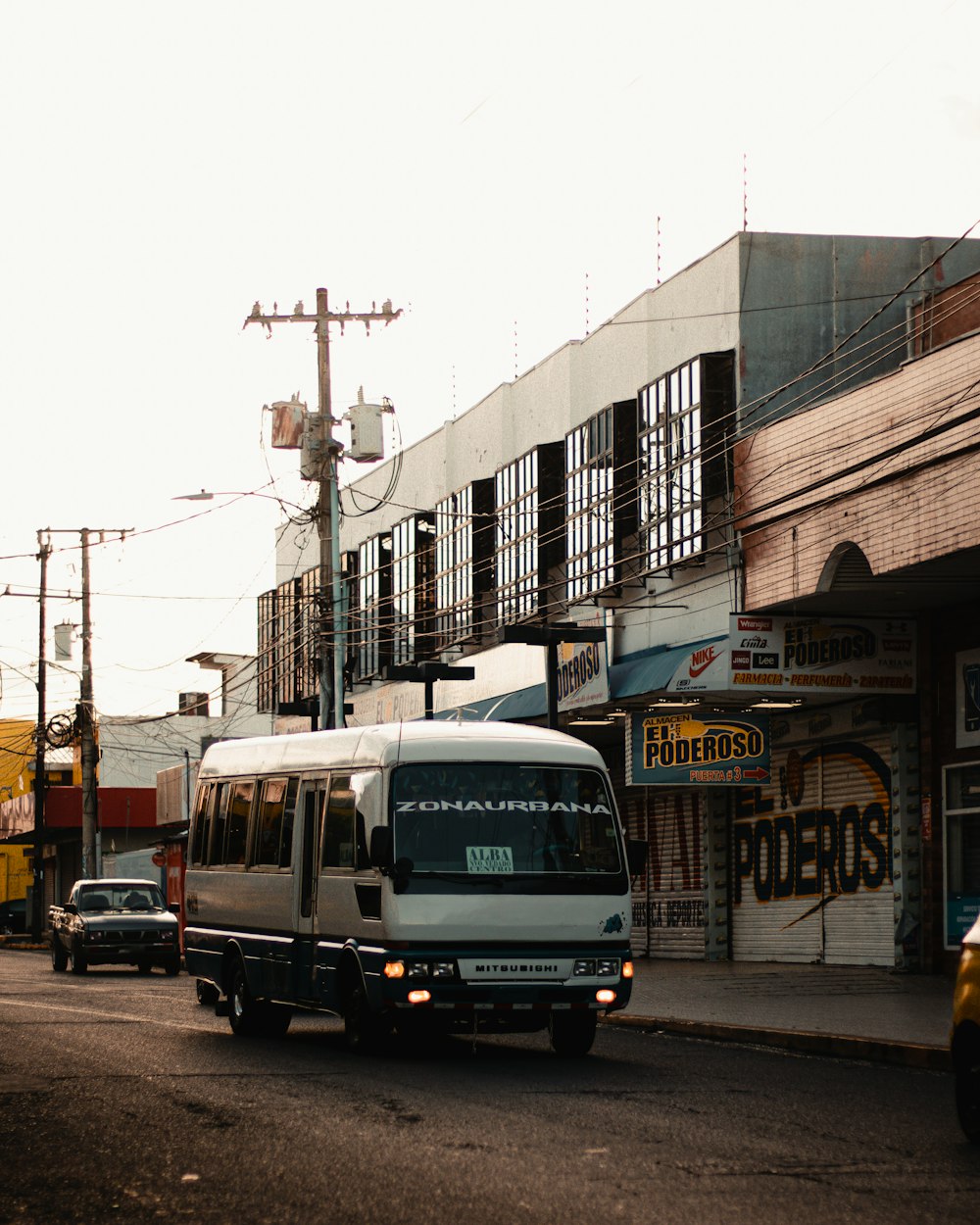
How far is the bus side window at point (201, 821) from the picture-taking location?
19.7m

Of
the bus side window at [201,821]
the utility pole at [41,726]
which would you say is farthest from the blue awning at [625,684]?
the utility pole at [41,726]

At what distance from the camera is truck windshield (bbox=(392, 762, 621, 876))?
15.2 meters

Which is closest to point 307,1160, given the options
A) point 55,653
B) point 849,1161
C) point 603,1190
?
point 603,1190

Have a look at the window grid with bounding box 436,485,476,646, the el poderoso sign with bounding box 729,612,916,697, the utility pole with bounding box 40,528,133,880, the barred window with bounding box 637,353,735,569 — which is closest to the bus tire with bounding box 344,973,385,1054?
the el poderoso sign with bounding box 729,612,916,697

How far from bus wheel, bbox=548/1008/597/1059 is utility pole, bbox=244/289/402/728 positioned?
18.5m

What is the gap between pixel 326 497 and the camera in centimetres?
3519

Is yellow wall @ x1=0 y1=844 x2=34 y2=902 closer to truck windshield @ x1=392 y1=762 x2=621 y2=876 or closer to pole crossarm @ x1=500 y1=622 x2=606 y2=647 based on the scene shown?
pole crossarm @ x1=500 y1=622 x2=606 y2=647

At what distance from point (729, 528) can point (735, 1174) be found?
1812 centimetres

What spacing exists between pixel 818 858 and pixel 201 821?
10.8 metres

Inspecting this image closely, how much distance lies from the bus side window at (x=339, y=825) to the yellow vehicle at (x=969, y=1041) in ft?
21.2

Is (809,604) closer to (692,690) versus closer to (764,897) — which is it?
(692,690)

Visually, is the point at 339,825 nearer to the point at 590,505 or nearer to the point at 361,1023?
the point at 361,1023

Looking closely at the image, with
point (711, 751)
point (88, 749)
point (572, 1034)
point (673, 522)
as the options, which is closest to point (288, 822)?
point (572, 1034)

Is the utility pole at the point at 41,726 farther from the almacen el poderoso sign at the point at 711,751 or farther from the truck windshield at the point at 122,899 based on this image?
the almacen el poderoso sign at the point at 711,751
